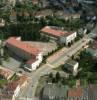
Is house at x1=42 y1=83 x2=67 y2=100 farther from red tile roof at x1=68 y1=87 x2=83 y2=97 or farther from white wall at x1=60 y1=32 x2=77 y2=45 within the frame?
white wall at x1=60 y1=32 x2=77 y2=45

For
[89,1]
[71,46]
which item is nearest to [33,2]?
[89,1]

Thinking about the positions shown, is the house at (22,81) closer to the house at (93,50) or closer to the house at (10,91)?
the house at (10,91)

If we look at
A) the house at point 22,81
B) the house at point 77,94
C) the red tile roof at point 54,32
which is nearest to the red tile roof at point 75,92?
the house at point 77,94

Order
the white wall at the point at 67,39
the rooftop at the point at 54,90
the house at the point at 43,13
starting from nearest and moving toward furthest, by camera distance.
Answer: the rooftop at the point at 54,90 → the white wall at the point at 67,39 → the house at the point at 43,13

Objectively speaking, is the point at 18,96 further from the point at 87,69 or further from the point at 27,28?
the point at 27,28

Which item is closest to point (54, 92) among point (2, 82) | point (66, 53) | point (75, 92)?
point (75, 92)

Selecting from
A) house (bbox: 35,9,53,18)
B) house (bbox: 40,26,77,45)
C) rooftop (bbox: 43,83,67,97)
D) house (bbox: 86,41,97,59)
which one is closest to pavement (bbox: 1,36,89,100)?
house (bbox: 40,26,77,45)
